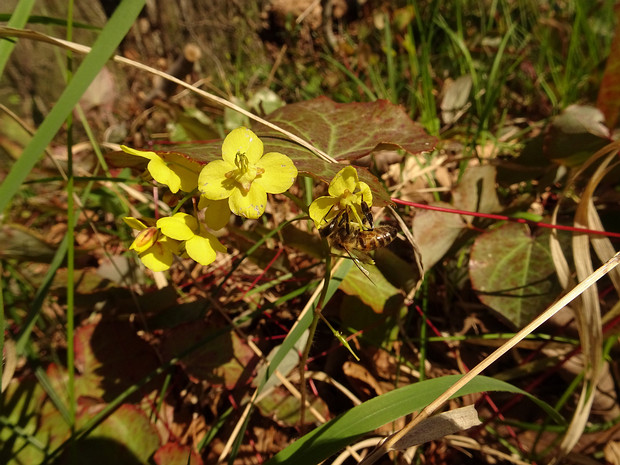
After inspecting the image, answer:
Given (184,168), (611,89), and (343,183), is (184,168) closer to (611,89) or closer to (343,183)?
(343,183)

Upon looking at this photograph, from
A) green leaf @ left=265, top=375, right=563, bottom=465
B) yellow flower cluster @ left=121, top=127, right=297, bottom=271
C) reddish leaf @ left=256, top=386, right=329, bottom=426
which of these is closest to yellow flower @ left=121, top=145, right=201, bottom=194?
yellow flower cluster @ left=121, top=127, right=297, bottom=271

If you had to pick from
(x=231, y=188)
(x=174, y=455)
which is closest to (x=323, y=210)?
(x=231, y=188)

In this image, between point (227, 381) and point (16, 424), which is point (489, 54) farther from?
point (16, 424)

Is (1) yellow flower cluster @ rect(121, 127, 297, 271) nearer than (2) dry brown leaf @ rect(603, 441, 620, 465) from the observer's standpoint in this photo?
Yes

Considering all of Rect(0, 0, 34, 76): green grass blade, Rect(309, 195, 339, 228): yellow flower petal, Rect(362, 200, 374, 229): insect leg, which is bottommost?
Rect(362, 200, 374, 229): insect leg

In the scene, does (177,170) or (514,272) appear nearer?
(177,170)

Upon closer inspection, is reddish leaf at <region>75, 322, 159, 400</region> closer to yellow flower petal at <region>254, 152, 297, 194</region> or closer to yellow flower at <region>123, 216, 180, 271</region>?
yellow flower at <region>123, 216, 180, 271</region>

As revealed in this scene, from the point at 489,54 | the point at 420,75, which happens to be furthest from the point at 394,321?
the point at 489,54
